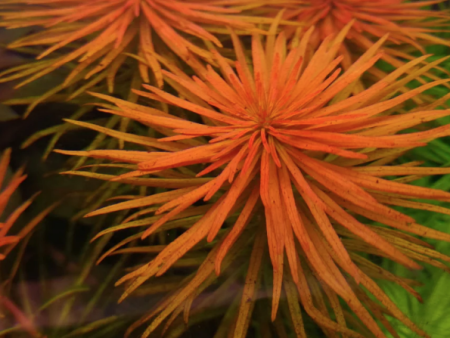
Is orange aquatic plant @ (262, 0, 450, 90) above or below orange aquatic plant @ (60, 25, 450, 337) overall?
above

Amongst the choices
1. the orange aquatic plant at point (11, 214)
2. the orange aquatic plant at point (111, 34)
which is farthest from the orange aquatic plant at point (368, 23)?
the orange aquatic plant at point (11, 214)

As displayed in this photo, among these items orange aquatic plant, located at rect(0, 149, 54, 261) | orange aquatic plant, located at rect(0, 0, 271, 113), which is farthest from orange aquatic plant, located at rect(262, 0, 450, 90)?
orange aquatic plant, located at rect(0, 149, 54, 261)

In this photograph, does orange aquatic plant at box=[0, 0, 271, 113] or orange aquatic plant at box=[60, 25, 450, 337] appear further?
orange aquatic plant at box=[0, 0, 271, 113]

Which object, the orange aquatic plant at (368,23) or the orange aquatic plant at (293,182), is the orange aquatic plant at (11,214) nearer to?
the orange aquatic plant at (293,182)

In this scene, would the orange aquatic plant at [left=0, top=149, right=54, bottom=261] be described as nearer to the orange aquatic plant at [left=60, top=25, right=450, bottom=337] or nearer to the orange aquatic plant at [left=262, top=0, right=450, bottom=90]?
the orange aquatic plant at [left=60, top=25, right=450, bottom=337]

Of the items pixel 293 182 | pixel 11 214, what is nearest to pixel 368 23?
pixel 293 182

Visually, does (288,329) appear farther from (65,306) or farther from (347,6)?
(347,6)
